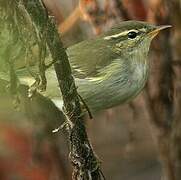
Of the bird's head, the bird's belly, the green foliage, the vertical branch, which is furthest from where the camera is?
the bird's head

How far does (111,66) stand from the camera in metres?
4.04

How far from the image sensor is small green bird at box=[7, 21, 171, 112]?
394cm

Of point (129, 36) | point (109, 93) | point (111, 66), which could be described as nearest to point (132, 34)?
point (129, 36)

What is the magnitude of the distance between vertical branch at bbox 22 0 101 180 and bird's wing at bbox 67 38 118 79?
1.05 m

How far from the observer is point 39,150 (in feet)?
16.7

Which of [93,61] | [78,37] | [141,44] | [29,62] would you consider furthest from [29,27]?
[78,37]

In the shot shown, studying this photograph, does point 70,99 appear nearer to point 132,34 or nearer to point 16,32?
point 16,32

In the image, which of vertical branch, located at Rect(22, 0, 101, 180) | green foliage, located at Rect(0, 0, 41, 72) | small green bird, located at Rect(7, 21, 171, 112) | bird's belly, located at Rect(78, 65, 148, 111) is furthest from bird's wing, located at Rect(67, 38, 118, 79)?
green foliage, located at Rect(0, 0, 41, 72)

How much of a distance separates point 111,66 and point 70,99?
4.36 feet

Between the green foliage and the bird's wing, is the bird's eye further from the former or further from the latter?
the green foliage

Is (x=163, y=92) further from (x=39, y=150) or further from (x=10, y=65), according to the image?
(x=10, y=65)

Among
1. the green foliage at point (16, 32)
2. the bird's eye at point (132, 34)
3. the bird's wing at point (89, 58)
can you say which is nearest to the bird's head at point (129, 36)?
the bird's eye at point (132, 34)

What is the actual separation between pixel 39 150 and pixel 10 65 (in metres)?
2.70

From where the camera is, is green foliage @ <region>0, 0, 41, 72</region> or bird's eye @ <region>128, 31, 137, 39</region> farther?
bird's eye @ <region>128, 31, 137, 39</region>
